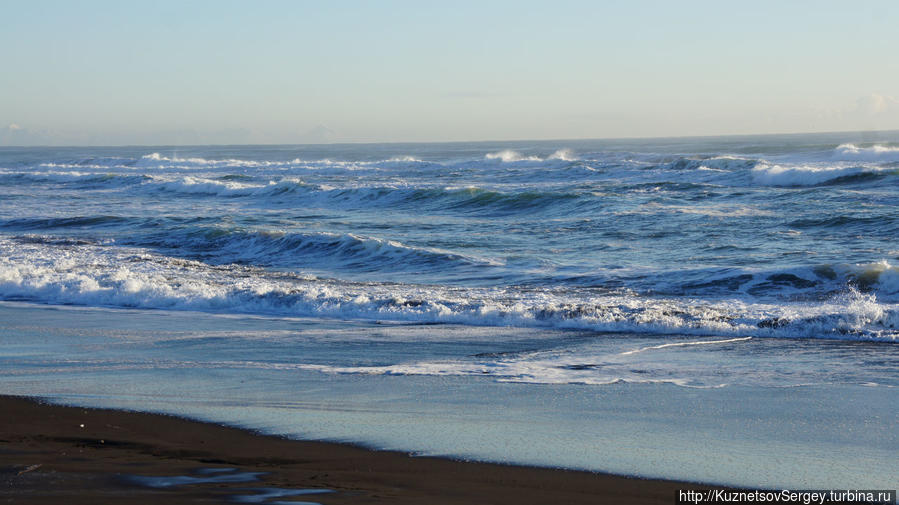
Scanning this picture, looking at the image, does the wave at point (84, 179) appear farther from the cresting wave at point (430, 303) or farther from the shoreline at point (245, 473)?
the shoreline at point (245, 473)

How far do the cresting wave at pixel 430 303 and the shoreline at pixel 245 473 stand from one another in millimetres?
4757

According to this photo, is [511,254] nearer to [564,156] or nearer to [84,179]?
[84,179]

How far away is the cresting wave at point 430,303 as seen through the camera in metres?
8.67

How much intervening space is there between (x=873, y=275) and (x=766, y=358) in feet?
14.2

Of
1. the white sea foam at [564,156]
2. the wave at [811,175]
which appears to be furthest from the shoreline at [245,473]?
the white sea foam at [564,156]

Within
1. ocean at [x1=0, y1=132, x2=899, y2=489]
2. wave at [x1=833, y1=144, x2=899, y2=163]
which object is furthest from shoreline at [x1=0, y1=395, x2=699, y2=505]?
wave at [x1=833, y1=144, x2=899, y2=163]

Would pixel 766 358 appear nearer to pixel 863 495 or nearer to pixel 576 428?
pixel 576 428

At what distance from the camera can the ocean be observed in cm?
508

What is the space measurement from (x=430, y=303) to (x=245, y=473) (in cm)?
594

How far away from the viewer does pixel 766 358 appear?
736 cm

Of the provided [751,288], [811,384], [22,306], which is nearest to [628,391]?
[811,384]

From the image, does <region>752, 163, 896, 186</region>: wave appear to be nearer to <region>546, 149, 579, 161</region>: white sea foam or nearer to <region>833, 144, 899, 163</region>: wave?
<region>833, 144, 899, 163</region>: wave

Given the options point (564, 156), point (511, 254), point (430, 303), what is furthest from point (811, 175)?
point (564, 156)

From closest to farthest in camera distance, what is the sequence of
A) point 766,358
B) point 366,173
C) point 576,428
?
1. point 576,428
2. point 766,358
3. point 366,173
